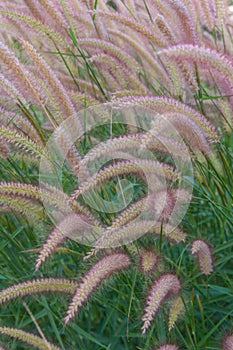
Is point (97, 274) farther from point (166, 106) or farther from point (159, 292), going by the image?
point (166, 106)

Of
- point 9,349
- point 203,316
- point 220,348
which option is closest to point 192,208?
point 203,316

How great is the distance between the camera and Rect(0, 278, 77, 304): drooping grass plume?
199cm

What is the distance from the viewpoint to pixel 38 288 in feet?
6.63

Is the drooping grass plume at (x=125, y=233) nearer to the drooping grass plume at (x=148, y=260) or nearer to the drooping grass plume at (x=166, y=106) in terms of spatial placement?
the drooping grass plume at (x=148, y=260)

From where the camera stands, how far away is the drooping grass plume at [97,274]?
1837 millimetres

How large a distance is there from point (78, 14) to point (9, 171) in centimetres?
83

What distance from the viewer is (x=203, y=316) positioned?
2324 mm

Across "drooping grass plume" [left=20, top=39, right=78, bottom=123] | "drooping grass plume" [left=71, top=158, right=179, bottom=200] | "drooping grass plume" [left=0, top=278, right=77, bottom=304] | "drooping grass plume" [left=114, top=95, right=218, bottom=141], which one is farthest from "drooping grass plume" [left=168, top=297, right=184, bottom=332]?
"drooping grass plume" [left=20, top=39, right=78, bottom=123]

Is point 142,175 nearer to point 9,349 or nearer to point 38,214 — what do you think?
point 38,214

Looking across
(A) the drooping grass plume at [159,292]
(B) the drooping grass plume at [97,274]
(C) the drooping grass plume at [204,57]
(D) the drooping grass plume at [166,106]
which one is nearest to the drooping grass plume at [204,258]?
(A) the drooping grass plume at [159,292]

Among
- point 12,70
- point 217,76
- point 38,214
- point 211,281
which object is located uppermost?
point 12,70

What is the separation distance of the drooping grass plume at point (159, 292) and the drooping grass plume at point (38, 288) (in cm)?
26

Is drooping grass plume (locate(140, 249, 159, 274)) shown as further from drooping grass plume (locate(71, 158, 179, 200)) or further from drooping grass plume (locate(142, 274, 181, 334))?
drooping grass plume (locate(71, 158, 179, 200))

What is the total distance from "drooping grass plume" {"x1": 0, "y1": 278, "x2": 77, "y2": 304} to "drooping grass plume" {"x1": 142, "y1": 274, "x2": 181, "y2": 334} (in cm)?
26
